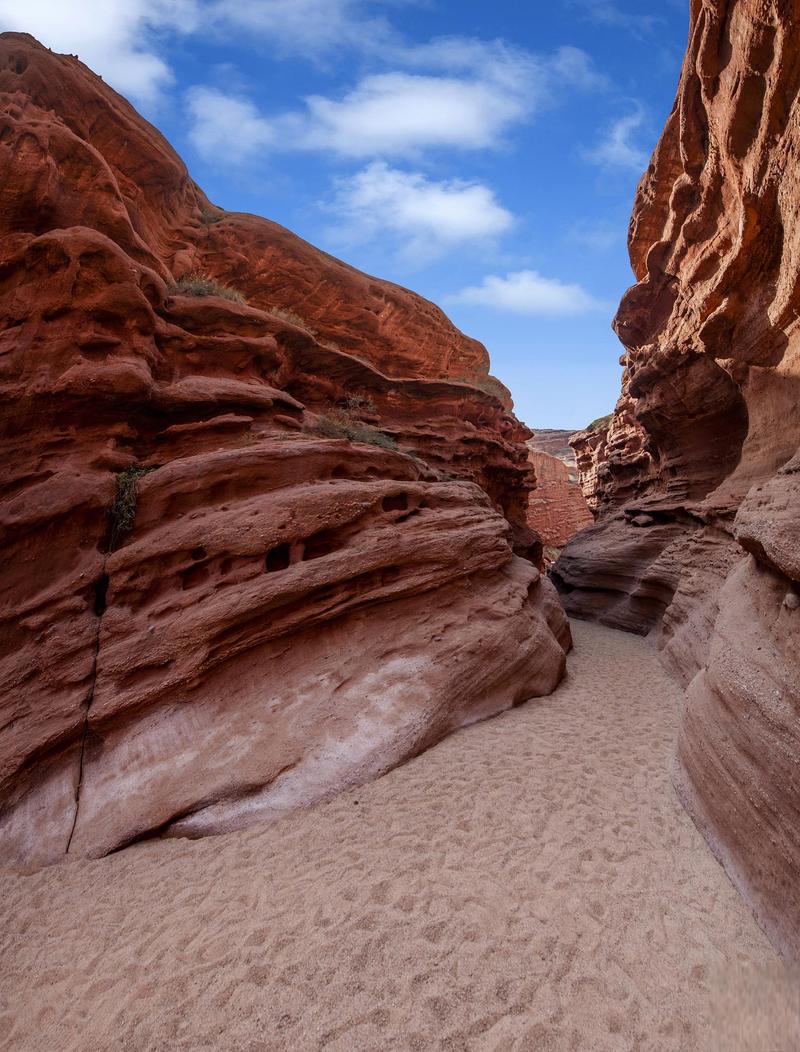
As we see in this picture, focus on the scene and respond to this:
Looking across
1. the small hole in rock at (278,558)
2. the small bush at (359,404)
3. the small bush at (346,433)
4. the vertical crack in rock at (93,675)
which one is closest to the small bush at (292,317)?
the small bush at (359,404)

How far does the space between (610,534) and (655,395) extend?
6285 mm

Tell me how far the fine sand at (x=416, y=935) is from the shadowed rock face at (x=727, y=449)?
74 cm

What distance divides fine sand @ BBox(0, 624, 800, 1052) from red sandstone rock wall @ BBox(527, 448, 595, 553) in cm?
3740

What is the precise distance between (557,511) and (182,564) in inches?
1549

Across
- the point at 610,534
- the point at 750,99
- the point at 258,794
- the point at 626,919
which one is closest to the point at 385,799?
the point at 258,794

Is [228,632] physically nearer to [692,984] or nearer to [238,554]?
[238,554]

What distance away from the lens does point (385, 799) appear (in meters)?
5.61

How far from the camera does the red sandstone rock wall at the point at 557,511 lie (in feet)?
137

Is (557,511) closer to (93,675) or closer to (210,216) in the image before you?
(210,216)

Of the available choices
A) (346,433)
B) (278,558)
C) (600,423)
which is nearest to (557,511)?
(600,423)

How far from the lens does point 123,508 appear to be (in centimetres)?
776

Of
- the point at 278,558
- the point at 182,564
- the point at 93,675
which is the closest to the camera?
the point at 93,675

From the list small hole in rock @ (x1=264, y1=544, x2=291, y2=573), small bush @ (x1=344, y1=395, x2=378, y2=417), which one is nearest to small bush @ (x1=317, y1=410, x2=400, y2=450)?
small bush @ (x1=344, y1=395, x2=378, y2=417)

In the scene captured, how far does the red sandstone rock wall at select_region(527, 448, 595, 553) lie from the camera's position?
41719mm
